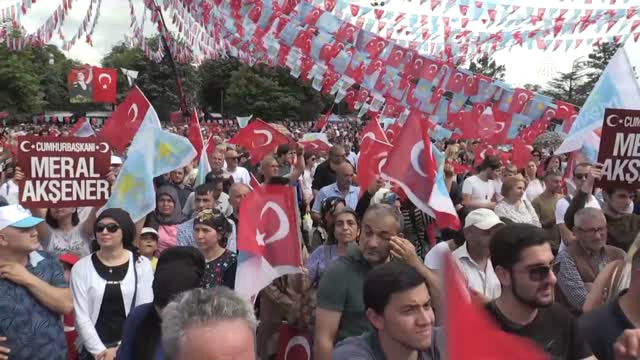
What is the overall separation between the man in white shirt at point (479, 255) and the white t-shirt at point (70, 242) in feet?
9.43

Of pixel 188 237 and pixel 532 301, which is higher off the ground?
pixel 532 301

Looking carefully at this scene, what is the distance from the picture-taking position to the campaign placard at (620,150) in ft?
18.5

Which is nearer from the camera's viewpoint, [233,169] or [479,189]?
[479,189]

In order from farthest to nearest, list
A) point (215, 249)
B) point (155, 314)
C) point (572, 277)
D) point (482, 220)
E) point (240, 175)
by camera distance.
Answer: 1. point (240, 175)
2. point (215, 249)
3. point (572, 277)
4. point (482, 220)
5. point (155, 314)

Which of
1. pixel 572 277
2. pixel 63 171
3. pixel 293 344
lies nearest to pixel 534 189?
pixel 572 277

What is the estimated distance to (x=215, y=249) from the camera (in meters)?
5.01

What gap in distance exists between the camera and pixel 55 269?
13.6 feet

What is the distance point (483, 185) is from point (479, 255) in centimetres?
430

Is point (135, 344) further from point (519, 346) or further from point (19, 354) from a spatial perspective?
point (519, 346)

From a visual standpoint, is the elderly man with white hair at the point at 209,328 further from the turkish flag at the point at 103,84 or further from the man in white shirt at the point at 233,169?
the turkish flag at the point at 103,84

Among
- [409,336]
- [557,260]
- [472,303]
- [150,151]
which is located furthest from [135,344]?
[150,151]

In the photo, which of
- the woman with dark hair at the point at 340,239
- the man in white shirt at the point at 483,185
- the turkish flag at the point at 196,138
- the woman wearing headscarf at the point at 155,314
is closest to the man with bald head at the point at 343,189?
the man in white shirt at the point at 483,185

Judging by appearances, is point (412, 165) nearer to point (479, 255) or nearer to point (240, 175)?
point (479, 255)

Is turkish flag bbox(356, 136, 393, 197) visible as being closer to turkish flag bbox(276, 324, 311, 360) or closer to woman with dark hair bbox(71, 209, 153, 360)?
turkish flag bbox(276, 324, 311, 360)
